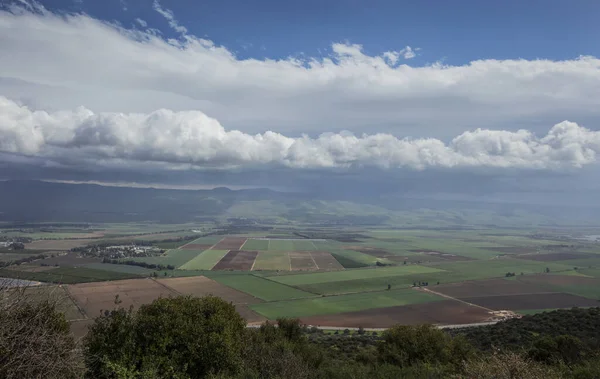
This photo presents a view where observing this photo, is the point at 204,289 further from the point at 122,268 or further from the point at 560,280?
the point at 560,280

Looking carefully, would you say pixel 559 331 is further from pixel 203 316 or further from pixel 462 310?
pixel 203 316

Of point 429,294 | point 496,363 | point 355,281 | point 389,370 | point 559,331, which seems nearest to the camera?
point 496,363

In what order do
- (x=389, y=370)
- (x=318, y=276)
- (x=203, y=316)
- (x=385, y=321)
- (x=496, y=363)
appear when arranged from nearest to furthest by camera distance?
(x=496, y=363), (x=389, y=370), (x=203, y=316), (x=385, y=321), (x=318, y=276)

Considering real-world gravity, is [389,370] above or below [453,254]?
above

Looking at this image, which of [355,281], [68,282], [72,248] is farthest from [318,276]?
[72,248]

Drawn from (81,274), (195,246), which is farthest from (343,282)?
(195,246)

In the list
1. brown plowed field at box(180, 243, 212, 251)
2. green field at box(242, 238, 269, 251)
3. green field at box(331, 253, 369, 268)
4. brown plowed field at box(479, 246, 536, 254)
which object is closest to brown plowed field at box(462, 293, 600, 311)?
green field at box(331, 253, 369, 268)
